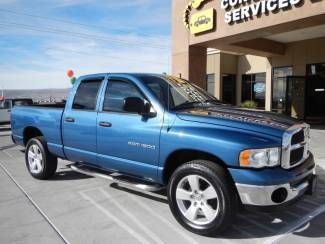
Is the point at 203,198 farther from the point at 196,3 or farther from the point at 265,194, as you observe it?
the point at 196,3

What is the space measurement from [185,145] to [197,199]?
2.10 ft

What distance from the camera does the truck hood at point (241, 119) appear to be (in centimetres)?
405

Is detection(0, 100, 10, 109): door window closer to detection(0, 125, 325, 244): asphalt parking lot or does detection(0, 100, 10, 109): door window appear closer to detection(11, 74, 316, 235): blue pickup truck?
detection(0, 125, 325, 244): asphalt parking lot

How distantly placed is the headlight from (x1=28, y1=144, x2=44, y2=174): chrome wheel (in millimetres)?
4164

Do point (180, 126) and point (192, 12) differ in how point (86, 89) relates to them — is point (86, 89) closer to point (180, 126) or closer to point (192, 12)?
point (180, 126)

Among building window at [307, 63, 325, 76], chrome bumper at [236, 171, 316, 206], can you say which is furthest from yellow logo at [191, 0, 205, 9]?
chrome bumper at [236, 171, 316, 206]

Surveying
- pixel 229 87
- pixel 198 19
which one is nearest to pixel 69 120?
pixel 198 19

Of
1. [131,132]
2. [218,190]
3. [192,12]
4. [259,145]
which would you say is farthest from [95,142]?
[192,12]

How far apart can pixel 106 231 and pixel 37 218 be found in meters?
1.05

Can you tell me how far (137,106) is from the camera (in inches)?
185

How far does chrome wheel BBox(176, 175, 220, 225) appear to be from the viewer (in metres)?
4.18

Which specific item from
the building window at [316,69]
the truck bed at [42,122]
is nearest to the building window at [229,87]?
the building window at [316,69]

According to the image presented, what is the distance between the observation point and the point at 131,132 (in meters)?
4.90

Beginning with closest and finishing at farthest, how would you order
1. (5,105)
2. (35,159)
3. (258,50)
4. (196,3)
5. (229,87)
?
(35,159) → (196,3) → (5,105) → (258,50) → (229,87)
